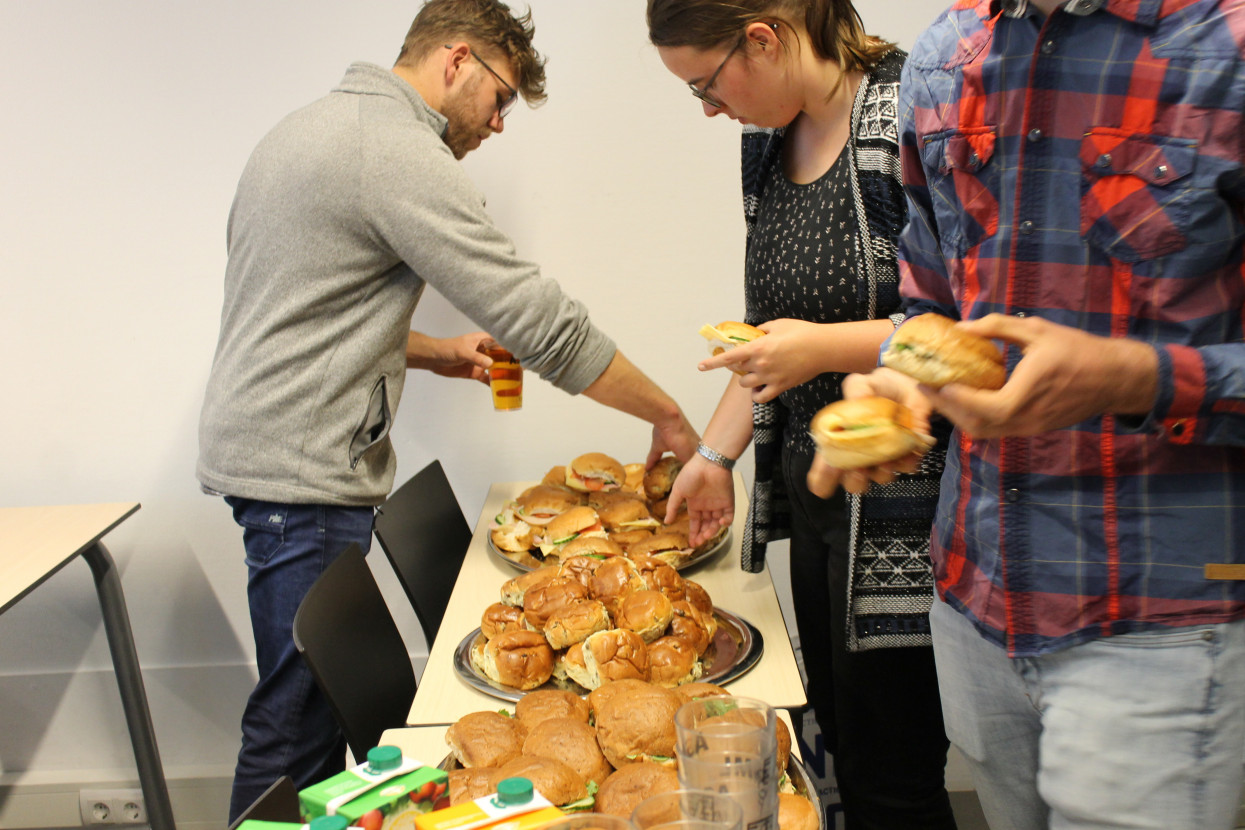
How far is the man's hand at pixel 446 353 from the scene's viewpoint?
8.45ft

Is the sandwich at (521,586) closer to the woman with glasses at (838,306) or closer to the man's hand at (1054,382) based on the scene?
the woman with glasses at (838,306)

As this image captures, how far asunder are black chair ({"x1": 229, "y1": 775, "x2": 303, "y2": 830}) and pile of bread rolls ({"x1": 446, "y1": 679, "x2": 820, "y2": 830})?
184 mm

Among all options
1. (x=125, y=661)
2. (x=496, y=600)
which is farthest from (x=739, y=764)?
(x=125, y=661)

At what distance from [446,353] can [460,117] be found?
710mm

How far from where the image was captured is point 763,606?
5.67 ft

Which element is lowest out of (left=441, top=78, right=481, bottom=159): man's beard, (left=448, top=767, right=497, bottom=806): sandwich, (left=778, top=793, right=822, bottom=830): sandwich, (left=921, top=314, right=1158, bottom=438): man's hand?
(left=778, top=793, right=822, bottom=830): sandwich

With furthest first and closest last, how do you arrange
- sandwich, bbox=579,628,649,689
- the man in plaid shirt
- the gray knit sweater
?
the gray knit sweater, sandwich, bbox=579,628,649,689, the man in plaid shirt

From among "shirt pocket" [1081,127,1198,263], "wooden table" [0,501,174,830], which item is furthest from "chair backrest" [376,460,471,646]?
"shirt pocket" [1081,127,1198,263]

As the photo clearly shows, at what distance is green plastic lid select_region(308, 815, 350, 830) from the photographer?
0.77 m

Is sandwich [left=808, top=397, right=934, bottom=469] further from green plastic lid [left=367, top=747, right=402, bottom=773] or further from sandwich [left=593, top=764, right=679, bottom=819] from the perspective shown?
green plastic lid [left=367, top=747, right=402, bottom=773]

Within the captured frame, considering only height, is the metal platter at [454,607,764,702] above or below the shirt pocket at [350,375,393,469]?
below

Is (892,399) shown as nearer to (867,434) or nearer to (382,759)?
(867,434)

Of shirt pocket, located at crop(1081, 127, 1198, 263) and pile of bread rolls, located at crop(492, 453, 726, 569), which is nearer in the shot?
shirt pocket, located at crop(1081, 127, 1198, 263)

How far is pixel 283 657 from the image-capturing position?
6.15ft
